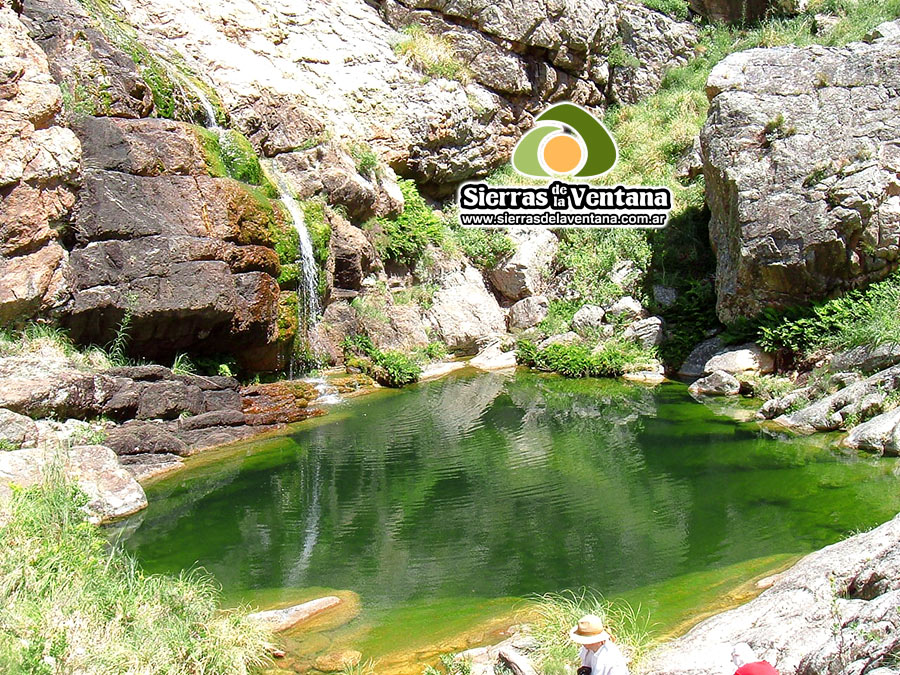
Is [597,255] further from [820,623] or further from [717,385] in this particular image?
[820,623]

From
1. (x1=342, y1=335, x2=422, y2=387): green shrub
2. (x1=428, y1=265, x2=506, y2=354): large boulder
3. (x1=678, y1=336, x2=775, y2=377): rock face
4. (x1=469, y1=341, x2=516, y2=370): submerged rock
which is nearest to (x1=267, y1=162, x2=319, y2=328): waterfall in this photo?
(x1=342, y1=335, x2=422, y2=387): green shrub

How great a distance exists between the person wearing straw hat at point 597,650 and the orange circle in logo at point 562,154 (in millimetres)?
23413

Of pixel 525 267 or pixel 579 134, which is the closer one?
pixel 525 267

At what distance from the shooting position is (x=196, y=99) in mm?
17031

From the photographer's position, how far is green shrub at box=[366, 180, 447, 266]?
21.1 meters

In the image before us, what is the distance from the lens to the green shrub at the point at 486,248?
74.5 feet

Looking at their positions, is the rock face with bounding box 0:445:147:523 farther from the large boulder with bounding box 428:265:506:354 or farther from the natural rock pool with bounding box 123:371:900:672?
the large boulder with bounding box 428:265:506:354

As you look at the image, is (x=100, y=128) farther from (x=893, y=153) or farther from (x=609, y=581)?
(x=893, y=153)

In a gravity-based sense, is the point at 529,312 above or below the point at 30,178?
below

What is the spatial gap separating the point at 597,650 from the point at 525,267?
18.3 metres

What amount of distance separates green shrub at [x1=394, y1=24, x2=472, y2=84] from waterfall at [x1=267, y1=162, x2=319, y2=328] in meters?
8.98

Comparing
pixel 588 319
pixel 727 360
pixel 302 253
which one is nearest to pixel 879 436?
pixel 727 360

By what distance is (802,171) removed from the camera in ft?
53.8

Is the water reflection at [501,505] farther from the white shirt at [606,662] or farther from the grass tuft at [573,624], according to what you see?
the white shirt at [606,662]
